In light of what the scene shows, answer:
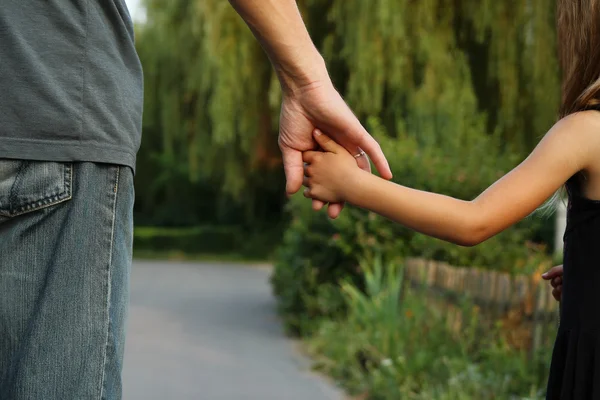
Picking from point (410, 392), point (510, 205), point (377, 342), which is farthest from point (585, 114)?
point (377, 342)

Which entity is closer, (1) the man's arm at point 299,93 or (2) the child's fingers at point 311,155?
(1) the man's arm at point 299,93

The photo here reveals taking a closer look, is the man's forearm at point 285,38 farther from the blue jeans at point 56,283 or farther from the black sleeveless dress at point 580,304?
the black sleeveless dress at point 580,304

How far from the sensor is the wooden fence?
489 centimetres

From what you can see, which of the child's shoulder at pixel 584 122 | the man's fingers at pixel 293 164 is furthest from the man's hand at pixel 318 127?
the child's shoulder at pixel 584 122

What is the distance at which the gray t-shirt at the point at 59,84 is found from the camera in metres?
1.54

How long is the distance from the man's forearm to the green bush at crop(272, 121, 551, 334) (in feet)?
17.0

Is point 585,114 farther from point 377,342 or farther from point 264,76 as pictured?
point 264,76

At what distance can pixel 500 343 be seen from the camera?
202 inches

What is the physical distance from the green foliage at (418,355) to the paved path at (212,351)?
0.27 m

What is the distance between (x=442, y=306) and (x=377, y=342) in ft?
1.71

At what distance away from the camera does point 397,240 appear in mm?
7598

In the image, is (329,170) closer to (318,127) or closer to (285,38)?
(318,127)

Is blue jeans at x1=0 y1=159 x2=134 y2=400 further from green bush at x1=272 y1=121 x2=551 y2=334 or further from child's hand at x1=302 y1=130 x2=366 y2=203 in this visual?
green bush at x1=272 y1=121 x2=551 y2=334

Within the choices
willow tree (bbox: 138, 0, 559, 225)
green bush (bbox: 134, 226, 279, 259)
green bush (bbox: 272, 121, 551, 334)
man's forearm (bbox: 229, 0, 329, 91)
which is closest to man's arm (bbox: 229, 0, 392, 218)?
man's forearm (bbox: 229, 0, 329, 91)
